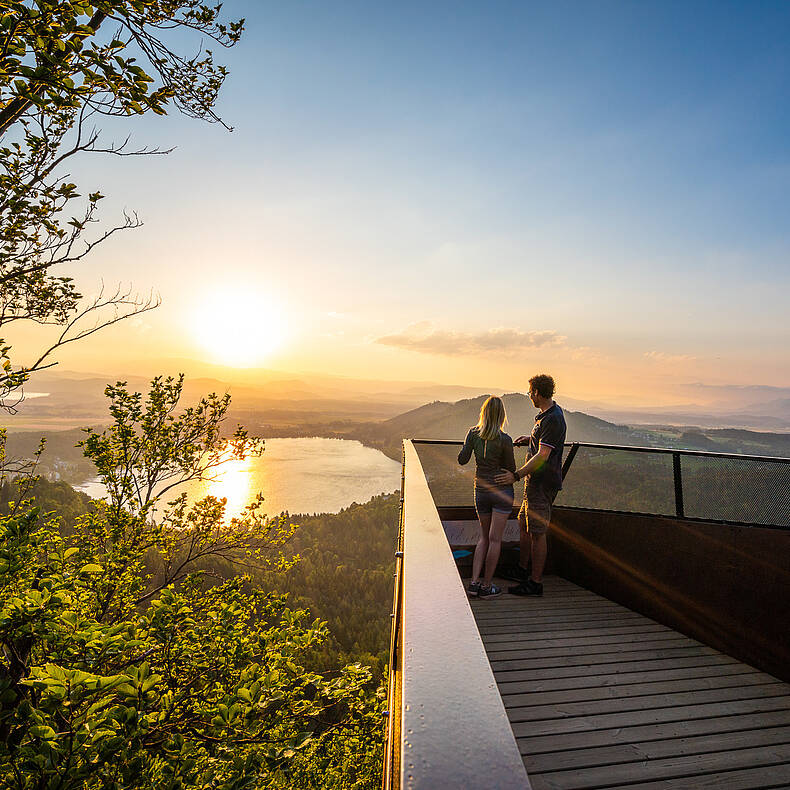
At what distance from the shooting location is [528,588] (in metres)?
4.65

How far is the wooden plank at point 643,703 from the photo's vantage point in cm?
268

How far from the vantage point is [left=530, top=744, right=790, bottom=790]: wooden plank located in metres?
2.18

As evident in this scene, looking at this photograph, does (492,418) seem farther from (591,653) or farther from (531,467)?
(591,653)

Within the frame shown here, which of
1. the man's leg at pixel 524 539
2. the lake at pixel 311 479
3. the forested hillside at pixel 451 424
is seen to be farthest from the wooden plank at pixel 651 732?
the lake at pixel 311 479

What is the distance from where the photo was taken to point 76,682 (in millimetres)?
2129

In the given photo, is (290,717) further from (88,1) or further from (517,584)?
(88,1)

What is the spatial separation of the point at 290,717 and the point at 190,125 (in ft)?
21.9

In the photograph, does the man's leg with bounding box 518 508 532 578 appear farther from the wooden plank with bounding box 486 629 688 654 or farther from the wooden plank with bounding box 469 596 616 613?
the wooden plank with bounding box 486 629 688 654

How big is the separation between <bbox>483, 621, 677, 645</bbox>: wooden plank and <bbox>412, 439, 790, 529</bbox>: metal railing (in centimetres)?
101

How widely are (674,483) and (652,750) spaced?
2.79 meters

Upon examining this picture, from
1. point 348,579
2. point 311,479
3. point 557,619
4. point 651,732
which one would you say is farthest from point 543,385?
point 311,479

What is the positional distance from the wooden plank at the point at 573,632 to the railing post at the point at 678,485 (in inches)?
40.4

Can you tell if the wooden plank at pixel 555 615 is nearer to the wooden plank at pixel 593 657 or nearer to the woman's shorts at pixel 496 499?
the wooden plank at pixel 593 657

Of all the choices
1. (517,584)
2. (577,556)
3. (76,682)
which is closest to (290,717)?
(517,584)
